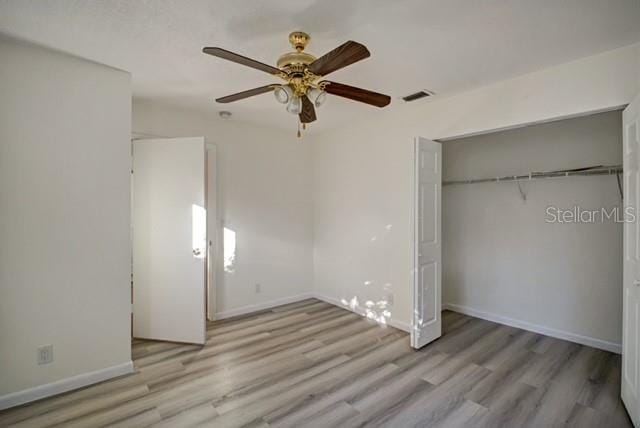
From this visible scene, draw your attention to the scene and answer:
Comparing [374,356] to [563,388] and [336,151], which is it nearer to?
[563,388]

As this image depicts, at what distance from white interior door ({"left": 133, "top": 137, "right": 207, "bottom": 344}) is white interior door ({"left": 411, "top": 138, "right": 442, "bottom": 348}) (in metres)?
2.17

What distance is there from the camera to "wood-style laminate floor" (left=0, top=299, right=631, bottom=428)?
2.09 metres

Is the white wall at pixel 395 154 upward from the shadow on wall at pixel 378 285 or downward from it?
upward

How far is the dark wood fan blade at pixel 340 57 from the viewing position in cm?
154

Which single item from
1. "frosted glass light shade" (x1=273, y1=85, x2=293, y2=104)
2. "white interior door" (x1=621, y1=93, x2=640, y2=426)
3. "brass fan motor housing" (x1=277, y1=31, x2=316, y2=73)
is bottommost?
"white interior door" (x1=621, y1=93, x2=640, y2=426)

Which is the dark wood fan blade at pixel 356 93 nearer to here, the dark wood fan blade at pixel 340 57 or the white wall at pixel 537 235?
the dark wood fan blade at pixel 340 57

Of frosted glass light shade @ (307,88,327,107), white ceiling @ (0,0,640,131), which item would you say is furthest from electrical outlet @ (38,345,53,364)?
frosted glass light shade @ (307,88,327,107)

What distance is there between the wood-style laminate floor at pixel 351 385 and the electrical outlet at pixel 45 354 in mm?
282

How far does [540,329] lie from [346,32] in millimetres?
3661

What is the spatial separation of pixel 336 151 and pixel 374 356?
9.14 feet

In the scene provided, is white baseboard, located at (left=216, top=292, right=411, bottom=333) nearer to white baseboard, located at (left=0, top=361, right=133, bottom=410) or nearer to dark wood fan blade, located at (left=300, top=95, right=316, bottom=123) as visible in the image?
white baseboard, located at (left=0, top=361, right=133, bottom=410)

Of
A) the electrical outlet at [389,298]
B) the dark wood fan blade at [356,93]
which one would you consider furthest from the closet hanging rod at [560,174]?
the dark wood fan blade at [356,93]

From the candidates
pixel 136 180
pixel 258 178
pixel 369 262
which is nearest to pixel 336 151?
pixel 258 178

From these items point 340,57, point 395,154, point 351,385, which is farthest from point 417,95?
point 351,385
